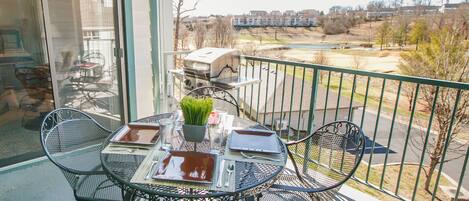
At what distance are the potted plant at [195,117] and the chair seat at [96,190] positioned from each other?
0.56 metres

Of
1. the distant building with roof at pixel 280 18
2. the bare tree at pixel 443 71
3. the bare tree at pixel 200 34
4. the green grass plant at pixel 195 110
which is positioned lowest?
the bare tree at pixel 443 71

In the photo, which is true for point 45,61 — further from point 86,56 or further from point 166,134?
point 166,134

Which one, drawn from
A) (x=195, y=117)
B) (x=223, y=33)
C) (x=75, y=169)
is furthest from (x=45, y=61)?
(x=223, y=33)

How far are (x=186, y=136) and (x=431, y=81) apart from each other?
150 centimetres

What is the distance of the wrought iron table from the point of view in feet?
3.48

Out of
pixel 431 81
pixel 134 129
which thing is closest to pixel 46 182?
pixel 134 129

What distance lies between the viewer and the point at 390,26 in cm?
1005

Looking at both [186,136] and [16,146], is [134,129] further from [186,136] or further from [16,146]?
[16,146]

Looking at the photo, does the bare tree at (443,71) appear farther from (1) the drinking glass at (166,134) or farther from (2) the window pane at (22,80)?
(2) the window pane at (22,80)

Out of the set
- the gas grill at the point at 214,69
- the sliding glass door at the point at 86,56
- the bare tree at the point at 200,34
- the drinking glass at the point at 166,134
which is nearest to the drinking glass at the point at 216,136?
the drinking glass at the point at 166,134

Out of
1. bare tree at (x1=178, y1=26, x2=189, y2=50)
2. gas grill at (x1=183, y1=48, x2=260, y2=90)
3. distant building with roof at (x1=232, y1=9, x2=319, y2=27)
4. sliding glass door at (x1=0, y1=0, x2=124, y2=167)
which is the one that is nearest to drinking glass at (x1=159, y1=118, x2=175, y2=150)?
gas grill at (x1=183, y1=48, x2=260, y2=90)

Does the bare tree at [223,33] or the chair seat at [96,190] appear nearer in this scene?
the chair seat at [96,190]

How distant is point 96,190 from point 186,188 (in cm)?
76

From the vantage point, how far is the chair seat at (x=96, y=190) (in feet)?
4.85
